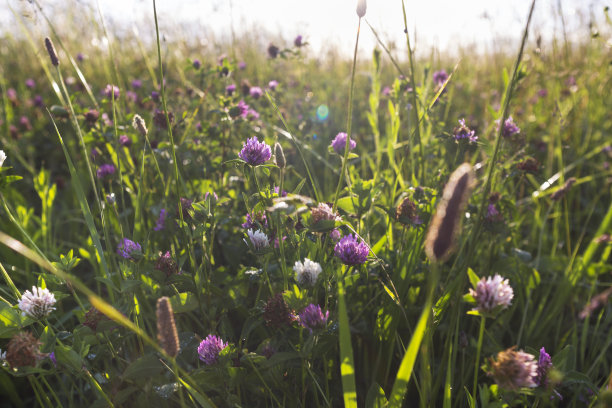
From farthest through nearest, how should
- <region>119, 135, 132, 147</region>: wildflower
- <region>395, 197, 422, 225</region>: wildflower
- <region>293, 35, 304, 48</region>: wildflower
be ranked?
<region>293, 35, 304, 48</region>: wildflower
<region>119, 135, 132, 147</region>: wildflower
<region>395, 197, 422, 225</region>: wildflower

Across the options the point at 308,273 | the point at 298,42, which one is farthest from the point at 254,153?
the point at 298,42

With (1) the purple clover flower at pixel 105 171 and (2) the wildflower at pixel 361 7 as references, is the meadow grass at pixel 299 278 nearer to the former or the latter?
(1) the purple clover flower at pixel 105 171

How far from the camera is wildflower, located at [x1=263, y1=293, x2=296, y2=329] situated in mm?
866

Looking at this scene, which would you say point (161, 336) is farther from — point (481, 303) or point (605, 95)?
point (605, 95)

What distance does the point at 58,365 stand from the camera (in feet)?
2.89

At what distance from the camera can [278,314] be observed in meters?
0.87

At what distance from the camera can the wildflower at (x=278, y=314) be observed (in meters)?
0.87

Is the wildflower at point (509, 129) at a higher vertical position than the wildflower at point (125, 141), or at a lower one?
lower

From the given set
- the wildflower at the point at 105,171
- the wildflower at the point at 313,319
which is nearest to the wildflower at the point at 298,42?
the wildflower at the point at 105,171

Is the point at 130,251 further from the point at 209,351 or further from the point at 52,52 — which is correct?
the point at 52,52

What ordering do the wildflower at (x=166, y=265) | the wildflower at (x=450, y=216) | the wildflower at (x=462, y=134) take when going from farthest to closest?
the wildflower at (x=462, y=134) → the wildflower at (x=166, y=265) → the wildflower at (x=450, y=216)

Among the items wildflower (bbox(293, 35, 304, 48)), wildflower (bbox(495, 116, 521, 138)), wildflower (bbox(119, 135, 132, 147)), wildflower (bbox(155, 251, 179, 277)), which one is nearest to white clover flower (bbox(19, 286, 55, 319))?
wildflower (bbox(155, 251, 179, 277))

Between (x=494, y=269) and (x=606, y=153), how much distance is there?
1691 mm

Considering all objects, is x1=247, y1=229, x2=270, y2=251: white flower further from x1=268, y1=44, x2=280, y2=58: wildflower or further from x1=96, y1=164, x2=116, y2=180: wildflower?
x1=268, y1=44, x2=280, y2=58: wildflower
